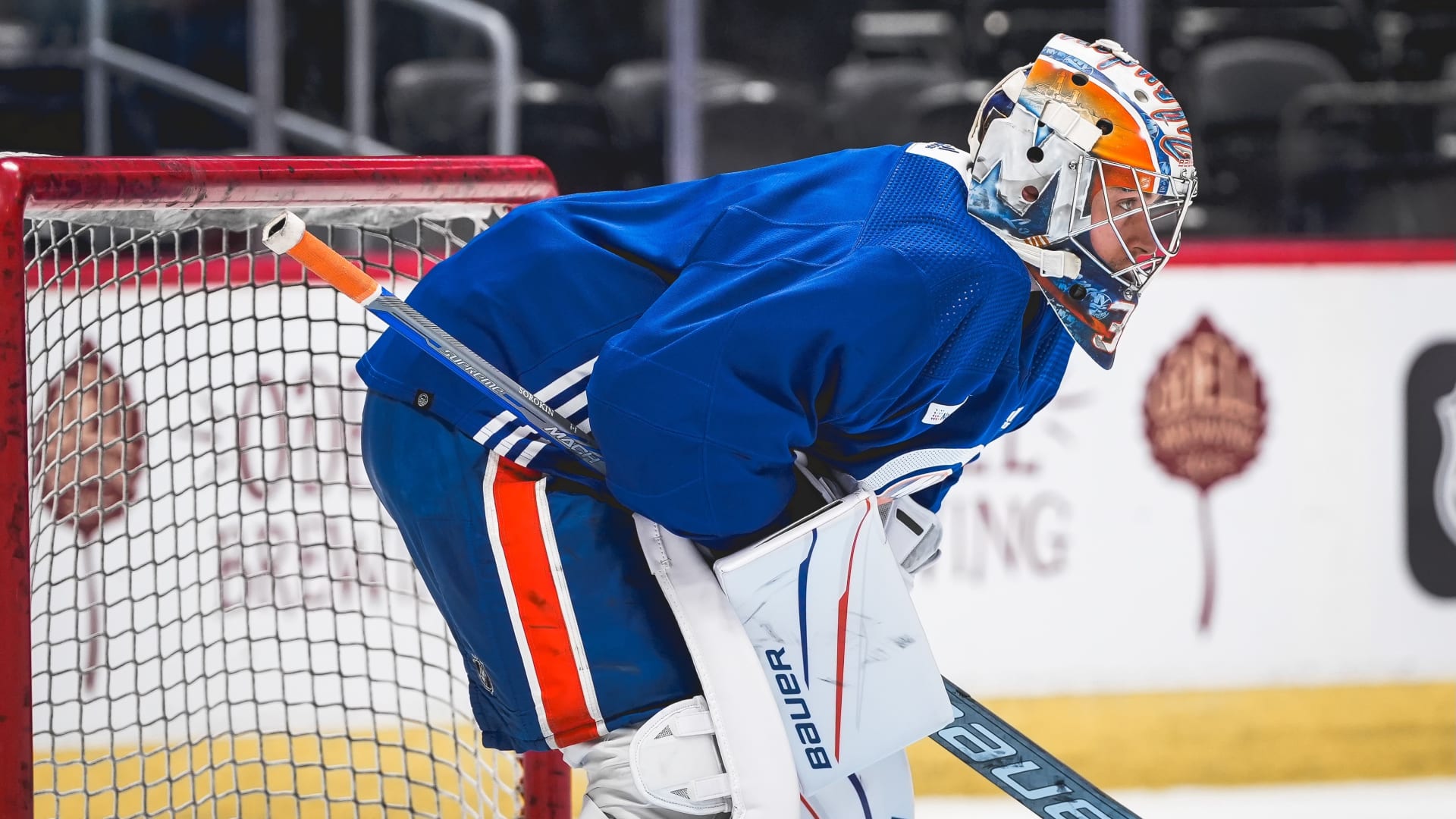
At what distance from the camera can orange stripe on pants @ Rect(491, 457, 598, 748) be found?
132 cm

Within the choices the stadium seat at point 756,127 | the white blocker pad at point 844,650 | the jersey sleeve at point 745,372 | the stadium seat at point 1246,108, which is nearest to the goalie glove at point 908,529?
the white blocker pad at point 844,650

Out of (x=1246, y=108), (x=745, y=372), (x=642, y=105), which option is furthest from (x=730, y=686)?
(x=1246, y=108)

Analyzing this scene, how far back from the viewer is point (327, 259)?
1.31 metres

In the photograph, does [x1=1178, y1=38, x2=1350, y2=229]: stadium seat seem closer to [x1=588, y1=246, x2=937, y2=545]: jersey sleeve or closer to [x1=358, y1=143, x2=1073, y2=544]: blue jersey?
[x1=358, y1=143, x2=1073, y2=544]: blue jersey

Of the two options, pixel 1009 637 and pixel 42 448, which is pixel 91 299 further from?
pixel 1009 637

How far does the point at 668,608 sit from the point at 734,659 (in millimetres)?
89

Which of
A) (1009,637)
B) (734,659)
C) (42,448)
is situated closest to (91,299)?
(42,448)

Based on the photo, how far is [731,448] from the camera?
1.20 m

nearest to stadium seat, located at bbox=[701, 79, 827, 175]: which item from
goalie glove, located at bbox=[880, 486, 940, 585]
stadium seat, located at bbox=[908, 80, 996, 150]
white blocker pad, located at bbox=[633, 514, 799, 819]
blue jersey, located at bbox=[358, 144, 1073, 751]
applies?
stadium seat, located at bbox=[908, 80, 996, 150]

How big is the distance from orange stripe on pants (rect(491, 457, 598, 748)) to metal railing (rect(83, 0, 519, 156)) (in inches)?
71.7

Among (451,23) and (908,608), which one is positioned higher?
(451,23)

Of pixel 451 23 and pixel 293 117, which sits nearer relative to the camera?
pixel 293 117

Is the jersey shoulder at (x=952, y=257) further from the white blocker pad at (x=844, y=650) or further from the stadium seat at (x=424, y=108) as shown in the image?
the stadium seat at (x=424, y=108)

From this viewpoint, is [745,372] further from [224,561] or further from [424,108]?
[424,108]
